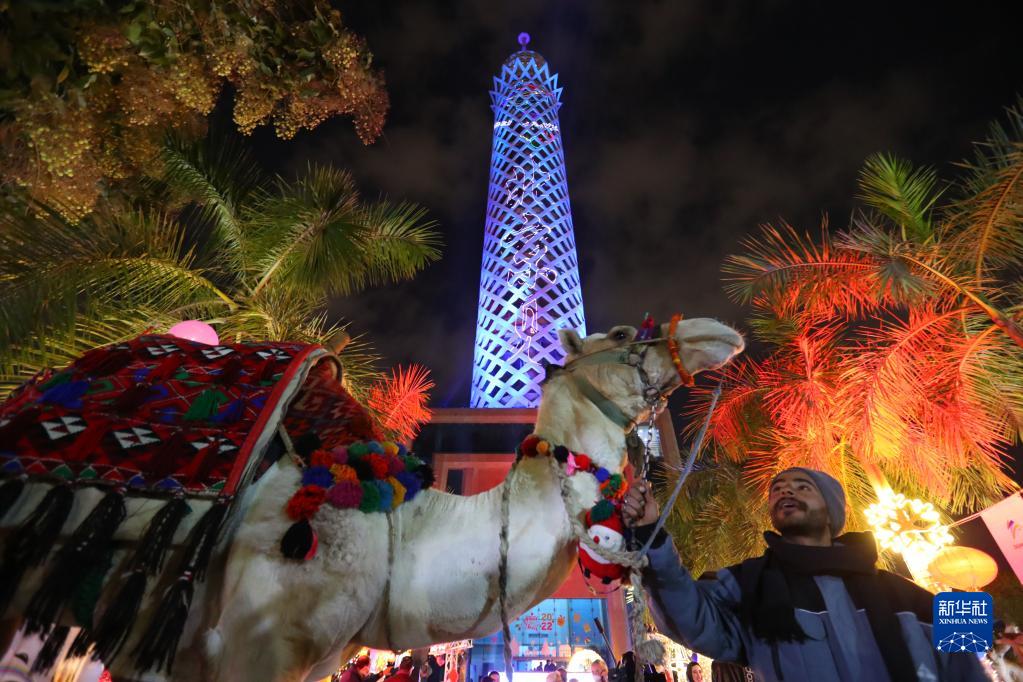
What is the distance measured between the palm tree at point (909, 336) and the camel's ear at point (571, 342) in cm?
368

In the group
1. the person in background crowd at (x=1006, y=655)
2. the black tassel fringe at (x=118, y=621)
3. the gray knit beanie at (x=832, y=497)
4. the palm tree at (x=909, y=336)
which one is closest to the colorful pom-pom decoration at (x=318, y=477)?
the black tassel fringe at (x=118, y=621)

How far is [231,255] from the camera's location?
20.4 feet

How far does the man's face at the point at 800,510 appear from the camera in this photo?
→ 7.29ft

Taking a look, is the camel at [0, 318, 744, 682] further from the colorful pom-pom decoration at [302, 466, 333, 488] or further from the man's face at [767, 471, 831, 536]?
the man's face at [767, 471, 831, 536]

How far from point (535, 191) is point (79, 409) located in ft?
74.5

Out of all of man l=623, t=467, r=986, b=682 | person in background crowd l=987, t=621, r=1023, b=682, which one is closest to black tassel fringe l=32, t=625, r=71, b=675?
man l=623, t=467, r=986, b=682

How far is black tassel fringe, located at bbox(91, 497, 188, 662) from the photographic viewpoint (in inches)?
60.5

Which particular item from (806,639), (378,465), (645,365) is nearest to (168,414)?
(378,465)

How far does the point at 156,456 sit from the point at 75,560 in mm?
368

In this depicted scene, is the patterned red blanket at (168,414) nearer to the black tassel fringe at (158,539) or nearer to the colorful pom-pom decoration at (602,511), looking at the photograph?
the black tassel fringe at (158,539)

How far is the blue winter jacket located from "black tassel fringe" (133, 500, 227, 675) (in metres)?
1.49

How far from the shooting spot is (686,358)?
7.55ft

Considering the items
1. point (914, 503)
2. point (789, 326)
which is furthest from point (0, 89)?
point (914, 503)

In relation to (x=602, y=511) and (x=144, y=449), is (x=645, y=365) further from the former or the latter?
(x=144, y=449)
